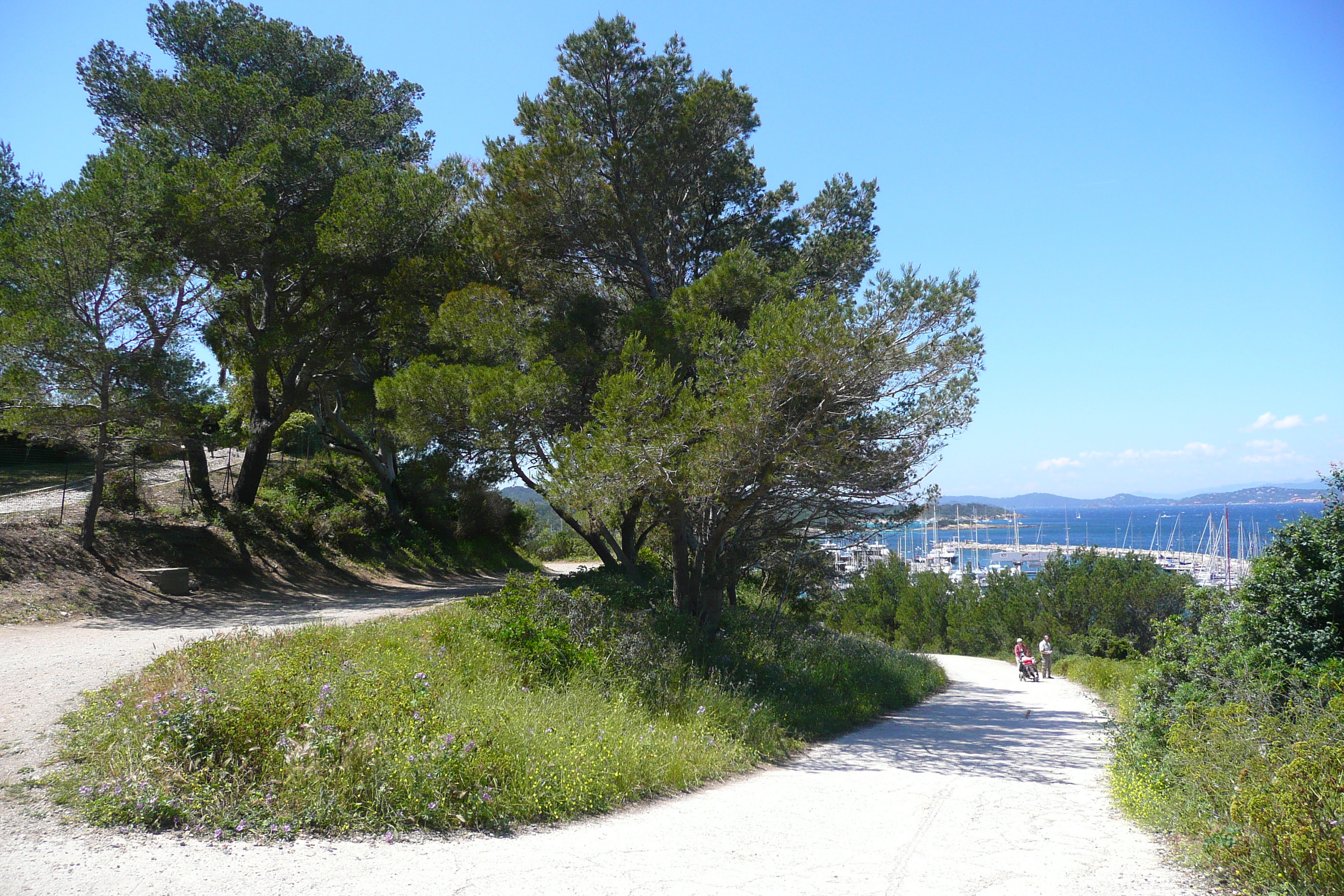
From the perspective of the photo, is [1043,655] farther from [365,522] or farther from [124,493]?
[124,493]

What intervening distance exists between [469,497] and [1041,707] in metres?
17.7

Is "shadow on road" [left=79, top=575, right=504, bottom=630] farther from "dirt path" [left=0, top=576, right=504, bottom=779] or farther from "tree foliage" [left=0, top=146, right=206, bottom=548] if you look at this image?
"tree foliage" [left=0, top=146, right=206, bottom=548]

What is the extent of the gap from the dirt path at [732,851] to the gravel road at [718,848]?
0.01 m

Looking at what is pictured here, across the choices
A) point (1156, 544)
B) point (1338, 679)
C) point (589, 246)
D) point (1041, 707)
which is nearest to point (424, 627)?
point (589, 246)

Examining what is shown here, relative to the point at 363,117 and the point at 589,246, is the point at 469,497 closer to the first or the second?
the point at 363,117

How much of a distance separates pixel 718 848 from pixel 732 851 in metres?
0.10

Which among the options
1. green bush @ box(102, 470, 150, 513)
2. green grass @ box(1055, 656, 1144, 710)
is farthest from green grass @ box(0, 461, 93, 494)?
green grass @ box(1055, 656, 1144, 710)

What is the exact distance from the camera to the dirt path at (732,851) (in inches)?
154

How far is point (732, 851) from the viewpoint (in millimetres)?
4754

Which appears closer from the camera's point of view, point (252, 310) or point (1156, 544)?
point (252, 310)

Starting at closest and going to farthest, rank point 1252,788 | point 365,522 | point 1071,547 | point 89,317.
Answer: point 1252,788 < point 89,317 < point 365,522 < point 1071,547

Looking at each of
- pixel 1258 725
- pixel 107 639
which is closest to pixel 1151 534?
pixel 1258 725

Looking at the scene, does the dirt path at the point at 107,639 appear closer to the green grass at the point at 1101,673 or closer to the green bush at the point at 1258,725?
the green bush at the point at 1258,725

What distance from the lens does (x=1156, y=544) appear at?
408ft
